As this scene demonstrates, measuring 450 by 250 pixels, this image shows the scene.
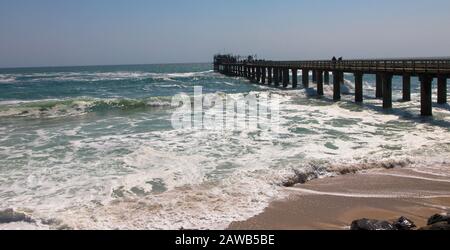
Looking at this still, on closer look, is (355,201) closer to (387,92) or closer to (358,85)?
(387,92)

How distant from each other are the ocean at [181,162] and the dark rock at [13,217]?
0.20 meters

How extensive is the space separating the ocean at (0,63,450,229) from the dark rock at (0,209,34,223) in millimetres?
203

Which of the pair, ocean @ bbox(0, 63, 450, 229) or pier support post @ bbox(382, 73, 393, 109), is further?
pier support post @ bbox(382, 73, 393, 109)

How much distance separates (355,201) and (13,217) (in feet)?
24.4

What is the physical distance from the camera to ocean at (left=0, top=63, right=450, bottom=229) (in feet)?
31.8

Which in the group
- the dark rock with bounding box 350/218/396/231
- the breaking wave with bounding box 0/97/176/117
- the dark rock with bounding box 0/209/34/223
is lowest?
the dark rock with bounding box 0/209/34/223

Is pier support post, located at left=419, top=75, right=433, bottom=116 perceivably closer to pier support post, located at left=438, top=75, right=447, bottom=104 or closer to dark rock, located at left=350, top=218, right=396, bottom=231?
pier support post, located at left=438, top=75, right=447, bottom=104

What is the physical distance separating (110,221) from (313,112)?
63.2ft

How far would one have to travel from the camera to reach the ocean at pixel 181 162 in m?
9.69

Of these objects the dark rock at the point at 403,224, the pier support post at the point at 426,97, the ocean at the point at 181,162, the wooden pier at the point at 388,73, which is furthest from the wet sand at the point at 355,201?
the pier support post at the point at 426,97

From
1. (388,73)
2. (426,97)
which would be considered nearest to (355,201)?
(426,97)

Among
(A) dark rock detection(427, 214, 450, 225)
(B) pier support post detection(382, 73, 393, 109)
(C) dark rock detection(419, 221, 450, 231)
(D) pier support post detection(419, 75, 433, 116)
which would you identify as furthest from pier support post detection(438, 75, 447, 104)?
(C) dark rock detection(419, 221, 450, 231)

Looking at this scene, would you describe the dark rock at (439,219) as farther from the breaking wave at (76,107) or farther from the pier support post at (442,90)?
the breaking wave at (76,107)
